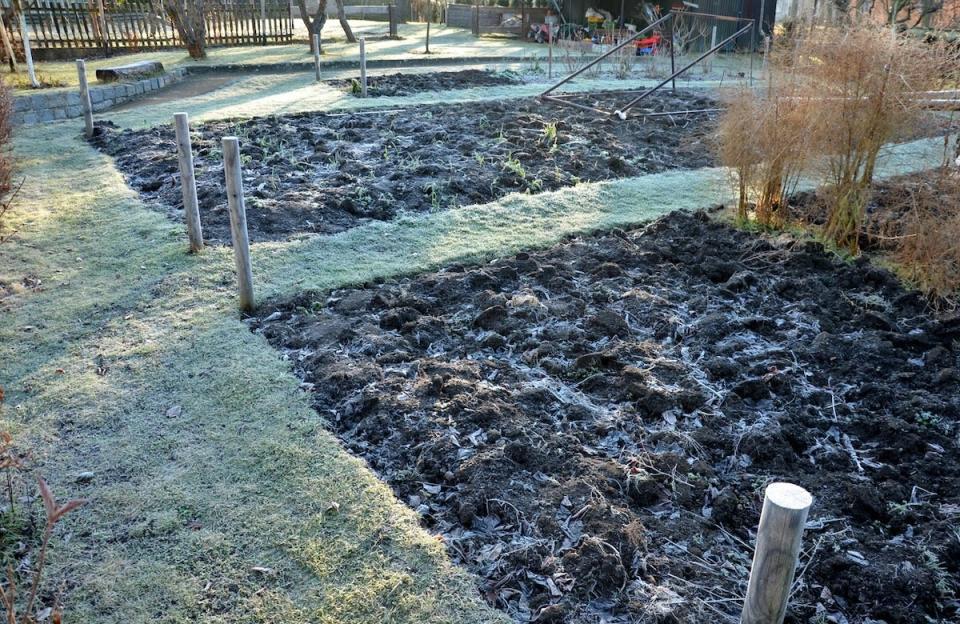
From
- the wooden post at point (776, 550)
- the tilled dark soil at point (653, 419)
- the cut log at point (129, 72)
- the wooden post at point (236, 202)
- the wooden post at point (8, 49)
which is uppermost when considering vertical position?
the wooden post at point (8, 49)

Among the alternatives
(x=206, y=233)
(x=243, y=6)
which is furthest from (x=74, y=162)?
(x=243, y=6)

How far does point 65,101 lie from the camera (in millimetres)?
11367

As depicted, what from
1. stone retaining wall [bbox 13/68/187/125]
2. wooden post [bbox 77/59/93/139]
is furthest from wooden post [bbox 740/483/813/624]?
stone retaining wall [bbox 13/68/187/125]

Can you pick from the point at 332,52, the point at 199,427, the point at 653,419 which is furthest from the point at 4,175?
the point at 332,52

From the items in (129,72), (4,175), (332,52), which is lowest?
(4,175)

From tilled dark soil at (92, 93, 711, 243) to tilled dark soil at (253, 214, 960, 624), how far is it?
1804mm

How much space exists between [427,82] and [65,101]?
6196mm

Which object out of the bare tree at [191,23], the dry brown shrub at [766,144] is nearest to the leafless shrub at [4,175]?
the dry brown shrub at [766,144]

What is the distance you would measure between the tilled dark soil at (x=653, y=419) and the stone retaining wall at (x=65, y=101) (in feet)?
25.9

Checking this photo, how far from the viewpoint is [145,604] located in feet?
9.30

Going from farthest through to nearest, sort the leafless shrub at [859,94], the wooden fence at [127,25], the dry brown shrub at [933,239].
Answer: the wooden fence at [127,25], the leafless shrub at [859,94], the dry brown shrub at [933,239]

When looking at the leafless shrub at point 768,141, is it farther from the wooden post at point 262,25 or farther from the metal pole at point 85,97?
the wooden post at point 262,25

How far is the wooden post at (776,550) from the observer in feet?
7.11

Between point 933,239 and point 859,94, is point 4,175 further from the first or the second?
point 933,239
